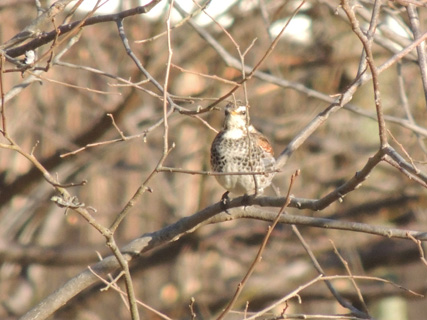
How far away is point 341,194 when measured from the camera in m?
3.84

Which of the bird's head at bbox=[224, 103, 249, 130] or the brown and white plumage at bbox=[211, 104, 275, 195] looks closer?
the brown and white plumage at bbox=[211, 104, 275, 195]

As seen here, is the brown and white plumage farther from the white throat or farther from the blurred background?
the blurred background

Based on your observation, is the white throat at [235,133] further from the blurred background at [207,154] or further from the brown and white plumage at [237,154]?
the blurred background at [207,154]

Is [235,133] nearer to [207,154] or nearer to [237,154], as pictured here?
[237,154]

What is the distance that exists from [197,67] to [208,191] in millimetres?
1561

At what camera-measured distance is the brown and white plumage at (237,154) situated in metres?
5.36

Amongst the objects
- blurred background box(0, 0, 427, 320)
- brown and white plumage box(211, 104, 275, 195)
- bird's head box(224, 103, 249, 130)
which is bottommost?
brown and white plumage box(211, 104, 275, 195)

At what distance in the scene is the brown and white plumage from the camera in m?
5.36

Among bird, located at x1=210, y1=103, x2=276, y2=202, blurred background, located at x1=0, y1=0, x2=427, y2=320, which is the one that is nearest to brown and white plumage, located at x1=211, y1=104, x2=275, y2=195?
bird, located at x1=210, y1=103, x2=276, y2=202

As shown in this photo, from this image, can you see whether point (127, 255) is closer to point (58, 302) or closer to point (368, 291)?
point (58, 302)

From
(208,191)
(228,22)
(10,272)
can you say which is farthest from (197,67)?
(10,272)

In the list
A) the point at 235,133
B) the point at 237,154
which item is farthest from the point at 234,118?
the point at 237,154

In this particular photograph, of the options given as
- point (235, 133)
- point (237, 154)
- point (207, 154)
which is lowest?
point (237, 154)

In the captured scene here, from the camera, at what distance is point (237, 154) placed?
18.7ft
